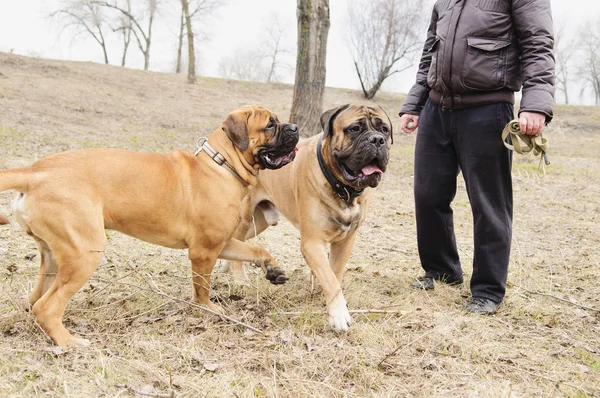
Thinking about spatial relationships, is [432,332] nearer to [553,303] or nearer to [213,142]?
[553,303]

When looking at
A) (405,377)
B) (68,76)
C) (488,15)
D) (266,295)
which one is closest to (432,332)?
(405,377)

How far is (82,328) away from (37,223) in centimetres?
86

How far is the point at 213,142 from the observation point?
404 cm

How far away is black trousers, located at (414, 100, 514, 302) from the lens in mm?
4148

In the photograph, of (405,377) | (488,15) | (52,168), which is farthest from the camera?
(488,15)

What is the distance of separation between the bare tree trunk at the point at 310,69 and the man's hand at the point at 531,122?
6.49m

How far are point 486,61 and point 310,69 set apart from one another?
21.1ft

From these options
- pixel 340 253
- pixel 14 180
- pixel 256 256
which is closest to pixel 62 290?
pixel 14 180

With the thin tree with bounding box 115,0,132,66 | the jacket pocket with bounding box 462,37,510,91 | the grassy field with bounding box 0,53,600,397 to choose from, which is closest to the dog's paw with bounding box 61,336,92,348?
the grassy field with bounding box 0,53,600,397

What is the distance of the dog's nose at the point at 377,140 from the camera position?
3922mm

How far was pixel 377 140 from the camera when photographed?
393 cm

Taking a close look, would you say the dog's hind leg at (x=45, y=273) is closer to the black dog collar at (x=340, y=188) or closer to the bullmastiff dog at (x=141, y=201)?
the bullmastiff dog at (x=141, y=201)

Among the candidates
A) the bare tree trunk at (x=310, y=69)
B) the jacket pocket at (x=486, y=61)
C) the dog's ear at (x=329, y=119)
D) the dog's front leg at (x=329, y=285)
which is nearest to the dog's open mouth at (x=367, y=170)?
the dog's ear at (x=329, y=119)

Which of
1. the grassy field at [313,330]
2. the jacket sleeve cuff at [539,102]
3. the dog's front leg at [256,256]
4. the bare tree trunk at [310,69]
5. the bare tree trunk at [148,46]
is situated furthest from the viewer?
the bare tree trunk at [148,46]
